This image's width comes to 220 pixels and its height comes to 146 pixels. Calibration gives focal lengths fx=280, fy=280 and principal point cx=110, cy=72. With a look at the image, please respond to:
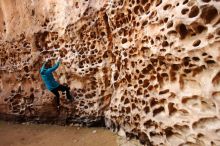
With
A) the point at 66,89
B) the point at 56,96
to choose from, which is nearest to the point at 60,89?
the point at 66,89

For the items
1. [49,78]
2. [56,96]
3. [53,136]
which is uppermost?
[49,78]

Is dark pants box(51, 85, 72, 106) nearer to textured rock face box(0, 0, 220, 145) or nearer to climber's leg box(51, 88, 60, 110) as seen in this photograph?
climber's leg box(51, 88, 60, 110)

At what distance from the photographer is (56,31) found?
20.1 feet

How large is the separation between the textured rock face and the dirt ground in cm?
26

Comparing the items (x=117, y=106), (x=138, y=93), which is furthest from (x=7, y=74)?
(x=138, y=93)

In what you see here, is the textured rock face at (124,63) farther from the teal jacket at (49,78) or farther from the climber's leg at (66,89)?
the teal jacket at (49,78)

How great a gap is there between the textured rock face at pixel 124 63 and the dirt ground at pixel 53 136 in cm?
26

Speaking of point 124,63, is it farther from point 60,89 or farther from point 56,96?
point 56,96

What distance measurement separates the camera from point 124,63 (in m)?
4.75

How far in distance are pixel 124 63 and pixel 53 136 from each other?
2186 millimetres

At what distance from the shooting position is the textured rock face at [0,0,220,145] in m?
3.22

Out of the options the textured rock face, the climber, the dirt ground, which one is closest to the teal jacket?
the climber

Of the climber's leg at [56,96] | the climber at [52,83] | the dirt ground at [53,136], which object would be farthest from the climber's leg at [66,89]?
the dirt ground at [53,136]

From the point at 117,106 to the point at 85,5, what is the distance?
7.06 ft
